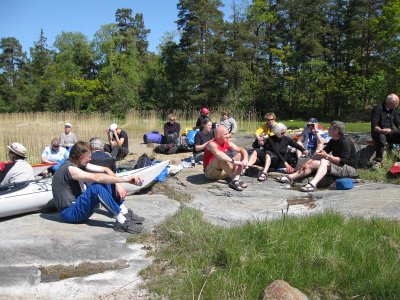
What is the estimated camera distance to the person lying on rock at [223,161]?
242 inches

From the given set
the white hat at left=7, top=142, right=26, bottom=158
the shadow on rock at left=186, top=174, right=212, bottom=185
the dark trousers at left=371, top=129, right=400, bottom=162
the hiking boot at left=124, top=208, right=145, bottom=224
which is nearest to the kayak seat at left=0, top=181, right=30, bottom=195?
the white hat at left=7, top=142, right=26, bottom=158

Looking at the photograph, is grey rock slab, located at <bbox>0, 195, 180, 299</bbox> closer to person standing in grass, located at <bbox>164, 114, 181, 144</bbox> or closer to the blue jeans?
the blue jeans

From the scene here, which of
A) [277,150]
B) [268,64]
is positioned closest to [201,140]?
[277,150]

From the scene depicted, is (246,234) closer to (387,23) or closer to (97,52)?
(387,23)

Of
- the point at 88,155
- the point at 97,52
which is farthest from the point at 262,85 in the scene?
the point at 88,155

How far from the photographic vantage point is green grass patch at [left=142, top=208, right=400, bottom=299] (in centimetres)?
304

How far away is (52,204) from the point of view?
16.6 feet

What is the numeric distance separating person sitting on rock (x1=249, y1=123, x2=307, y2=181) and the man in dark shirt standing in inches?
54.2

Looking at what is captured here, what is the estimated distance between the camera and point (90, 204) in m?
4.23

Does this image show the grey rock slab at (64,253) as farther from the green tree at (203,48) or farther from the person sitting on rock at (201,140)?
the green tree at (203,48)

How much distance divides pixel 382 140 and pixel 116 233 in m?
5.22

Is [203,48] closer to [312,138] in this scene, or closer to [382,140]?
[312,138]

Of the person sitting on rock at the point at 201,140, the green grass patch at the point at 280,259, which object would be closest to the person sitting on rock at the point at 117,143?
the person sitting on rock at the point at 201,140

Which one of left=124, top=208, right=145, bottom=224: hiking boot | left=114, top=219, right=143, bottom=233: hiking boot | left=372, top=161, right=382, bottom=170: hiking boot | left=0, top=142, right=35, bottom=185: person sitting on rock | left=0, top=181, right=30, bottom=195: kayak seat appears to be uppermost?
left=0, top=142, right=35, bottom=185: person sitting on rock
